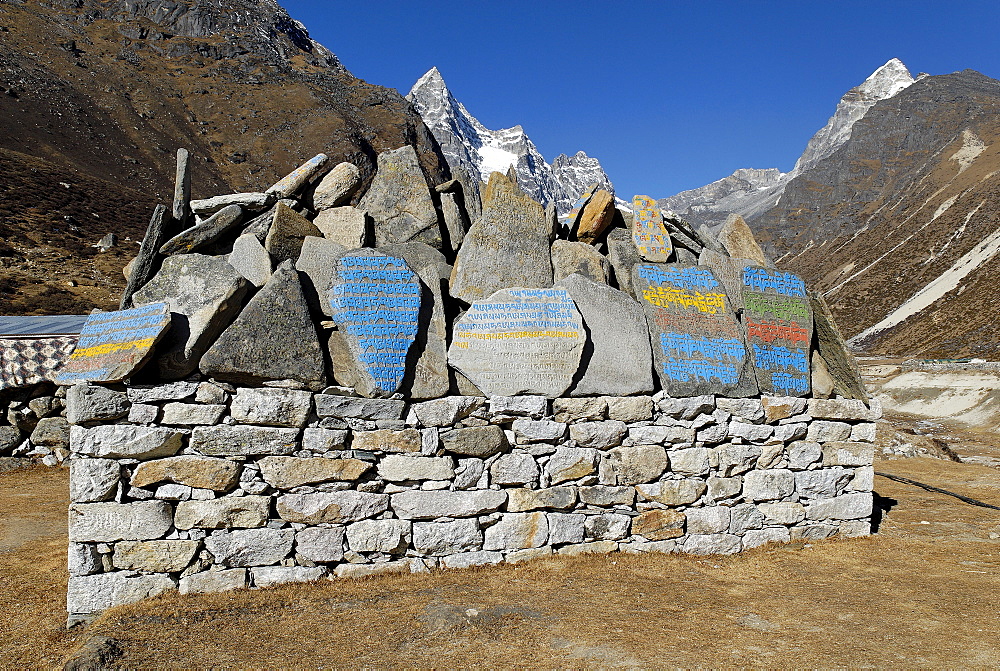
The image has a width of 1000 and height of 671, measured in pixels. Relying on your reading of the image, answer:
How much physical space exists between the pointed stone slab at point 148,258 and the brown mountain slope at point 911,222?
34698mm

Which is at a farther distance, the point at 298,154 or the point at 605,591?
the point at 298,154

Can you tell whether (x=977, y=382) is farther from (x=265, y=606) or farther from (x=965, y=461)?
(x=265, y=606)

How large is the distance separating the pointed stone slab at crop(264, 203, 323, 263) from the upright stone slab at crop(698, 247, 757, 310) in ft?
12.7

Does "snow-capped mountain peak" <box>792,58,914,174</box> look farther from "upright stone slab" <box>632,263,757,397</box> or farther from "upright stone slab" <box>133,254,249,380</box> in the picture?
"upright stone slab" <box>133,254,249,380</box>

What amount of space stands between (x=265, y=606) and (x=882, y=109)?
411 ft

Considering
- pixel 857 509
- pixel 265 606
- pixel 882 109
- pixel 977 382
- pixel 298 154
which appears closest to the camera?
pixel 265 606

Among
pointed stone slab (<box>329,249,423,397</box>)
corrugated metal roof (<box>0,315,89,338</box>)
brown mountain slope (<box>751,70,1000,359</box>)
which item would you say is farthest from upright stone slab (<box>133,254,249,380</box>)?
brown mountain slope (<box>751,70,1000,359</box>)

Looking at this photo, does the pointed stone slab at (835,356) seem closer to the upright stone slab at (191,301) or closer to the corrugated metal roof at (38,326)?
the upright stone slab at (191,301)

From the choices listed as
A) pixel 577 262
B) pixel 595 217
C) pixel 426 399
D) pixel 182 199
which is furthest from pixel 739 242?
pixel 182 199

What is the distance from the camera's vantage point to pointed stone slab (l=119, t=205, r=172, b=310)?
5.03 metres

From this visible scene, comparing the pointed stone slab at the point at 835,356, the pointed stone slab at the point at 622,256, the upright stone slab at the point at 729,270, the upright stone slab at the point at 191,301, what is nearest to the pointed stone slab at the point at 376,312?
the upright stone slab at the point at 191,301

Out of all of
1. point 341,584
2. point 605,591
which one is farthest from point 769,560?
point 341,584

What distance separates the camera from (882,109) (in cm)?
10431

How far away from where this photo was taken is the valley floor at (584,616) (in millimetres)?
3697
